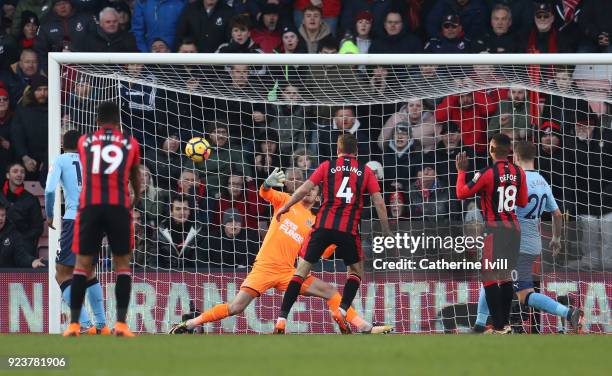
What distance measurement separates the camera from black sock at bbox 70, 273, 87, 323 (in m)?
9.95

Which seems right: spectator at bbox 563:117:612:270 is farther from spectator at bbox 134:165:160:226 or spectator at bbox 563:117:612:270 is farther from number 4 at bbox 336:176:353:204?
spectator at bbox 134:165:160:226

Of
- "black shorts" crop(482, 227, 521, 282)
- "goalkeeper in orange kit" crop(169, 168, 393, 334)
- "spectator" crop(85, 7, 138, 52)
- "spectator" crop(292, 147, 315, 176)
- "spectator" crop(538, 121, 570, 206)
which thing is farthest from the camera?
"spectator" crop(85, 7, 138, 52)

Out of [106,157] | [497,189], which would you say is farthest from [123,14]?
[106,157]

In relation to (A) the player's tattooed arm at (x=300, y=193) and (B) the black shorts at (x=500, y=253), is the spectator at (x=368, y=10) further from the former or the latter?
(B) the black shorts at (x=500, y=253)

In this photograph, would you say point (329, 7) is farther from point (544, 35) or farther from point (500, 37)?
point (544, 35)

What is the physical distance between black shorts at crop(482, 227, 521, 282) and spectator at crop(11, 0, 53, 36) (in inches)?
309

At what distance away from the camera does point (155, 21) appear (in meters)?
16.4

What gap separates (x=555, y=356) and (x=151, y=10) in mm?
9290

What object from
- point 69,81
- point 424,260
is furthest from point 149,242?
point 424,260

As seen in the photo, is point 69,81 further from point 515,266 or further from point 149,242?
point 515,266

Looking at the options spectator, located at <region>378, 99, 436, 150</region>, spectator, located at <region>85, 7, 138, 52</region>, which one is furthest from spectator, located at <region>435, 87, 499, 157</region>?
spectator, located at <region>85, 7, 138, 52</region>

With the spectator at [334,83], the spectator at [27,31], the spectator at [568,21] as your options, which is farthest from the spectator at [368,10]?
the spectator at [27,31]

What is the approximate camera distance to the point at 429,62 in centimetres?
1309

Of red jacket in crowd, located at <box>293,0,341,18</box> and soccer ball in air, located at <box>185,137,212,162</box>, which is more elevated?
red jacket in crowd, located at <box>293,0,341,18</box>
